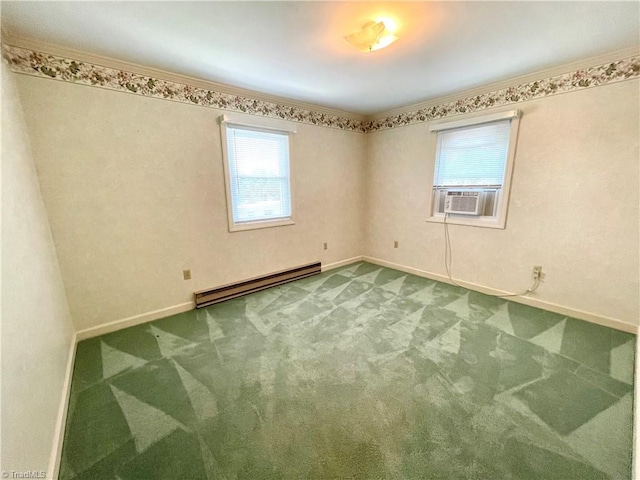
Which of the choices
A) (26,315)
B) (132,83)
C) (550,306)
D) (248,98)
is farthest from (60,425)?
(550,306)

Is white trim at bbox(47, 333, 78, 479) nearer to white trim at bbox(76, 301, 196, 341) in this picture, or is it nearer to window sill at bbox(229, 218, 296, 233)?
white trim at bbox(76, 301, 196, 341)

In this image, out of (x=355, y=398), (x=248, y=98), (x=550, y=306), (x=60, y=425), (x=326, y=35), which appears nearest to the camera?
(x=60, y=425)

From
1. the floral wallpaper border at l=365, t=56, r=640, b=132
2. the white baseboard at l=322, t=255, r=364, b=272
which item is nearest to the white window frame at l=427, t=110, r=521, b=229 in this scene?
the floral wallpaper border at l=365, t=56, r=640, b=132

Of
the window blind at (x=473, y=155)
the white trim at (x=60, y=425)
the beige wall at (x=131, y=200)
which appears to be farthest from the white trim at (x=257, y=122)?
the white trim at (x=60, y=425)

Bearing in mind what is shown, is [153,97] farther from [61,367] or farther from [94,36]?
[61,367]

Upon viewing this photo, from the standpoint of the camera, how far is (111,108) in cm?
219

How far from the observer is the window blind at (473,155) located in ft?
9.42

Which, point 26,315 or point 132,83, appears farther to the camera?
point 132,83

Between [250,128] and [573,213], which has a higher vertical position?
[250,128]

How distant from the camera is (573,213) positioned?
2.47 meters

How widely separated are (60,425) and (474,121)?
4281 millimetres

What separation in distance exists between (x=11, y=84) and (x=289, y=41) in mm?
1888

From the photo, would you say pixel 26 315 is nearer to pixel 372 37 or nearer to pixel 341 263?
pixel 372 37

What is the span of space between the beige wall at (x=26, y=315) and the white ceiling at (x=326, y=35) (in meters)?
0.67
